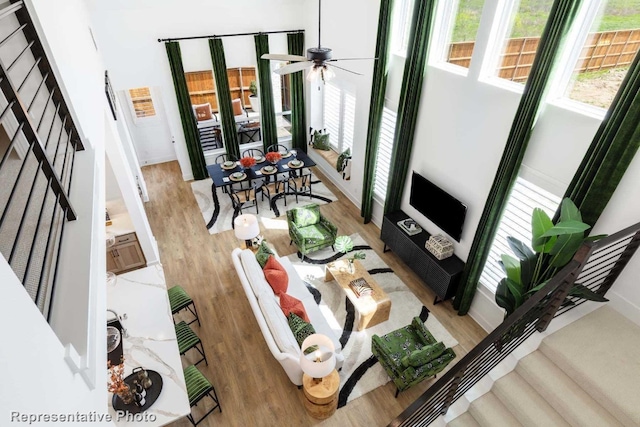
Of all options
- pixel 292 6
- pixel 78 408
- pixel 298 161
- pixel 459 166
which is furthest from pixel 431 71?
pixel 78 408

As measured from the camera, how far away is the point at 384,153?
7.30m

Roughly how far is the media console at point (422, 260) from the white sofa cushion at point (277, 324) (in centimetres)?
262

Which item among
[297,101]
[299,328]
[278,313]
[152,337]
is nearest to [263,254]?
[278,313]

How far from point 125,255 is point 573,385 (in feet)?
22.4

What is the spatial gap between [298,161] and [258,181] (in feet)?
4.22

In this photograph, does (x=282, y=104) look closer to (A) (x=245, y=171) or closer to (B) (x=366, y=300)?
(A) (x=245, y=171)

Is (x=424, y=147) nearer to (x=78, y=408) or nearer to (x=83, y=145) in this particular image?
(x=83, y=145)

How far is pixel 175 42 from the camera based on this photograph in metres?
8.15

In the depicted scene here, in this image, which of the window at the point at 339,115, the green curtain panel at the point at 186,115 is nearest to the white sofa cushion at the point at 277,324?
the window at the point at 339,115

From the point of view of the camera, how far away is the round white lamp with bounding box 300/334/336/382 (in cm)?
409

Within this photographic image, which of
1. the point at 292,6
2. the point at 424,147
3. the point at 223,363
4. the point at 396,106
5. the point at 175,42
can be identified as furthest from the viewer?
the point at 292,6

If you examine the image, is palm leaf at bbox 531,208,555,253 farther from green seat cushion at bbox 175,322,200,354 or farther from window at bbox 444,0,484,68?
green seat cushion at bbox 175,322,200,354

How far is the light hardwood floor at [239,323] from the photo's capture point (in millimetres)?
4863

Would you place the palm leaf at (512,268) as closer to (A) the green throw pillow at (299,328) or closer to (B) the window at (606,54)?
(B) the window at (606,54)
